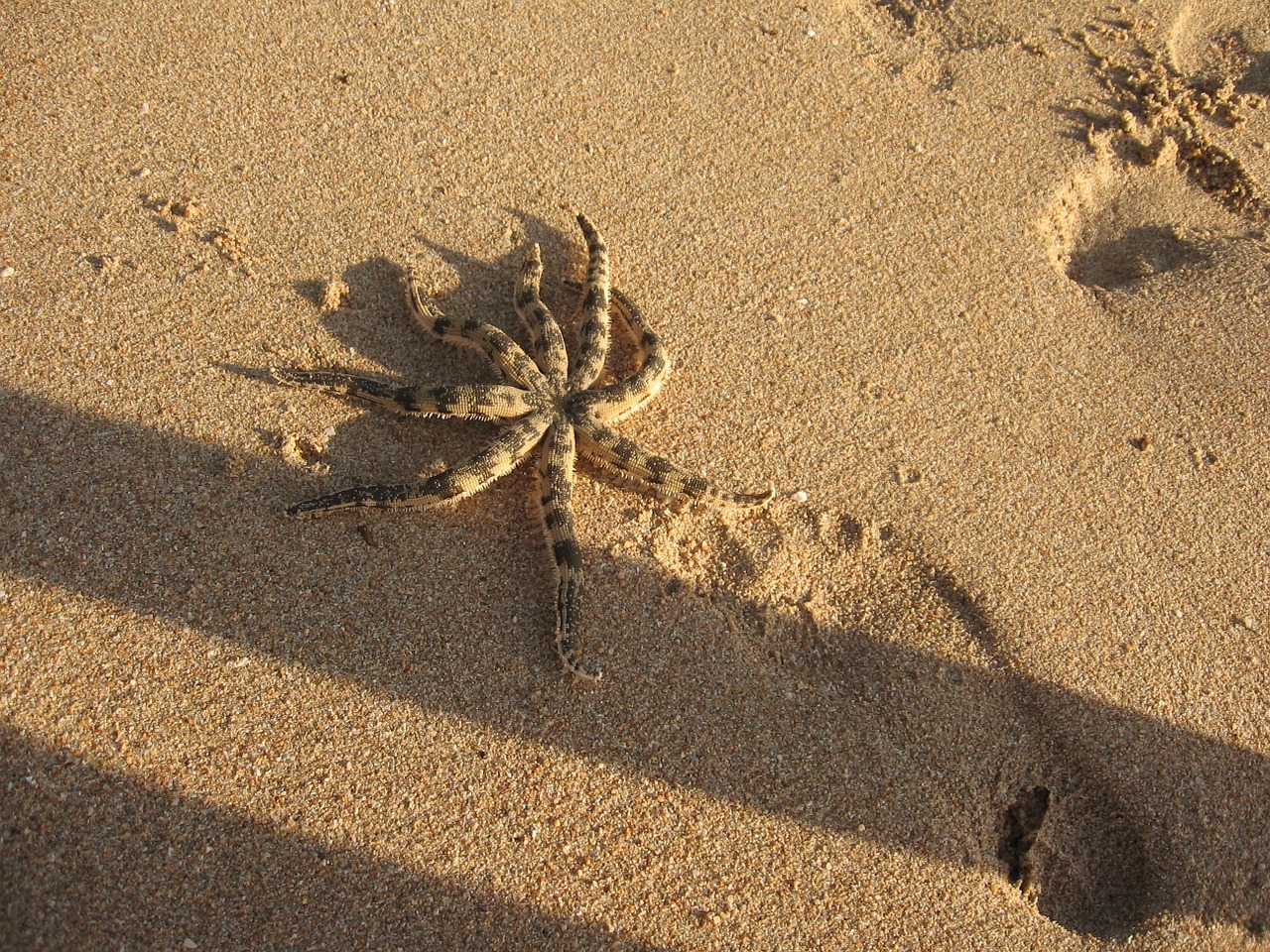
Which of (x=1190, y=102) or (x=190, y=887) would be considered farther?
(x=1190, y=102)

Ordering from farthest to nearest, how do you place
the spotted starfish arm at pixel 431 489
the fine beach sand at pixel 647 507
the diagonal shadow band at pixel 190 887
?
1. the spotted starfish arm at pixel 431 489
2. the fine beach sand at pixel 647 507
3. the diagonal shadow band at pixel 190 887

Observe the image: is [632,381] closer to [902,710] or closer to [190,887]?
[902,710]

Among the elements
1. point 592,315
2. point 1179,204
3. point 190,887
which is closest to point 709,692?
point 592,315

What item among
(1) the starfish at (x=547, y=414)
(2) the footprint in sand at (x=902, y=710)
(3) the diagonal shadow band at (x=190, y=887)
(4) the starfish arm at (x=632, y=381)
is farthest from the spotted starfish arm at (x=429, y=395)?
(3) the diagonal shadow band at (x=190, y=887)

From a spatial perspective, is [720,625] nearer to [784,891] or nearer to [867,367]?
[784,891]

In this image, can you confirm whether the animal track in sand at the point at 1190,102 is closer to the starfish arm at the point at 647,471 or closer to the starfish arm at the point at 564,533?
the starfish arm at the point at 647,471

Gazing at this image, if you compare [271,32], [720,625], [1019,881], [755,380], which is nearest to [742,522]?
[720,625]

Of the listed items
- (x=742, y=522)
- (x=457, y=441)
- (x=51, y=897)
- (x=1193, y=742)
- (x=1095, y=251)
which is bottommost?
(x=51, y=897)
